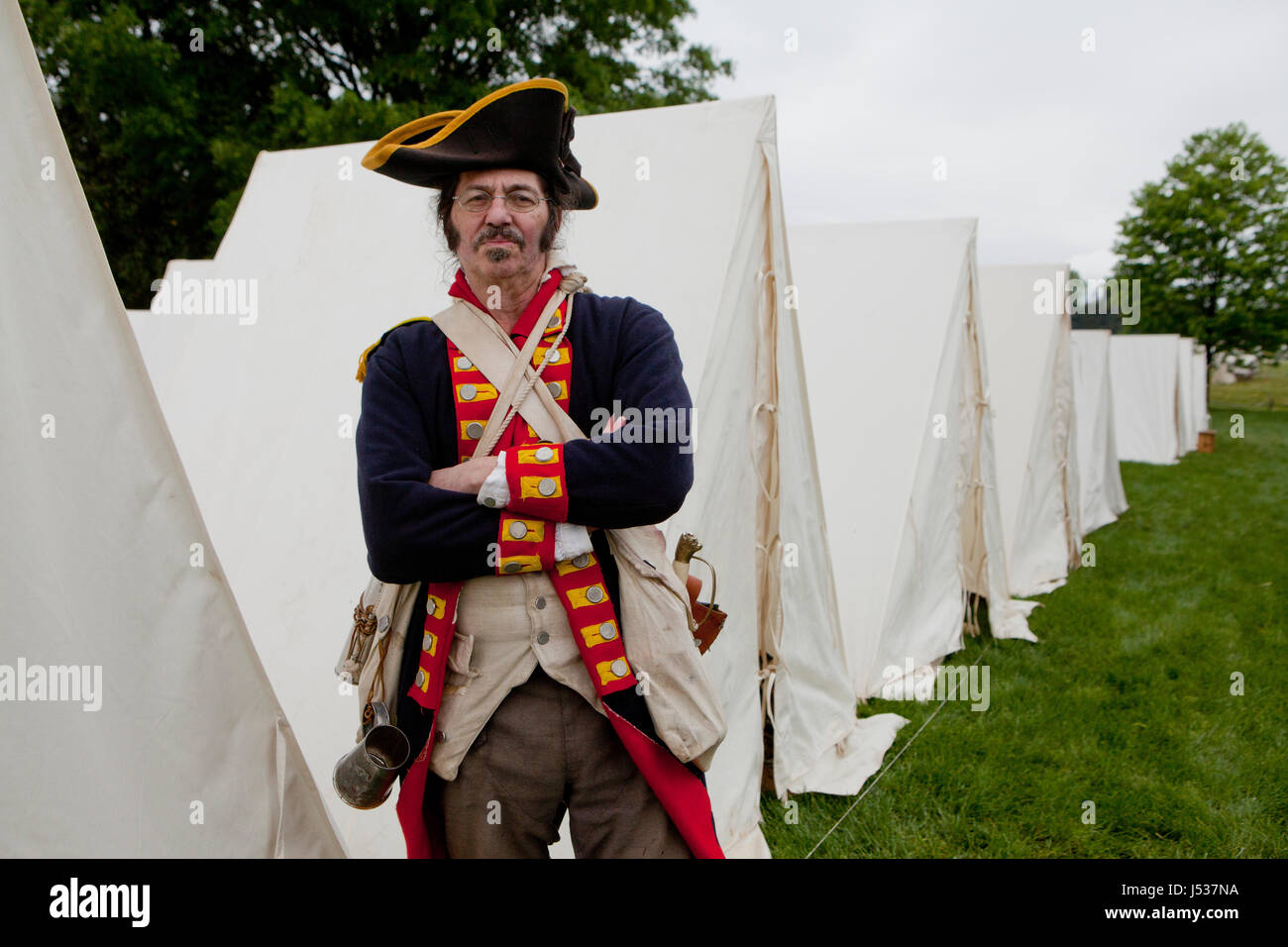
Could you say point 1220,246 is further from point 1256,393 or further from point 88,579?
point 88,579

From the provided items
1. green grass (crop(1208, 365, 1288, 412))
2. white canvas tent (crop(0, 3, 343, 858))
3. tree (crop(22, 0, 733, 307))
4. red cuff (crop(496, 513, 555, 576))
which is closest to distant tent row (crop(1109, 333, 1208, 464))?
tree (crop(22, 0, 733, 307))

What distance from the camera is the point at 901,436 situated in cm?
516

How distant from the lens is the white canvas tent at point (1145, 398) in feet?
54.7

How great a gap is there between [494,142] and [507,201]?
4.3 inches

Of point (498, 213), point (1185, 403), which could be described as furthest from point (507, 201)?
point (1185, 403)

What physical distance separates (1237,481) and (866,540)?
38.1 feet

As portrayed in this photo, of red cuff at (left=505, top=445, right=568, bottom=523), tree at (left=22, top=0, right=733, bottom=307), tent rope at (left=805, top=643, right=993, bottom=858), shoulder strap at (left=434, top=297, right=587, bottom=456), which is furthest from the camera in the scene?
tree at (left=22, top=0, right=733, bottom=307)

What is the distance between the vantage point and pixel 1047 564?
7570 millimetres

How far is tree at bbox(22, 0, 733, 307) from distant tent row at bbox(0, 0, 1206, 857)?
400 inches

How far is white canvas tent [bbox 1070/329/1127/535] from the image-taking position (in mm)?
10008

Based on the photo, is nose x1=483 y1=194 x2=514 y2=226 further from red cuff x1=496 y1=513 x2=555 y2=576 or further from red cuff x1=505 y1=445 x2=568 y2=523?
red cuff x1=496 y1=513 x2=555 y2=576
